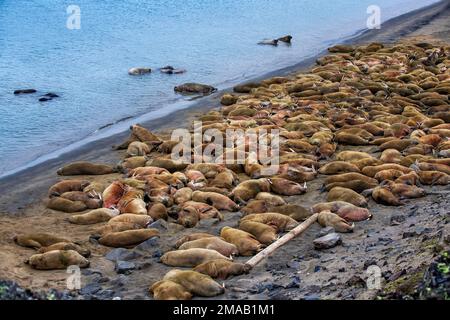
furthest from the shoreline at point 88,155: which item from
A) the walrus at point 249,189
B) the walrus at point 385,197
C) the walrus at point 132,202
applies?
the walrus at point 385,197

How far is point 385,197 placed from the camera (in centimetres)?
970

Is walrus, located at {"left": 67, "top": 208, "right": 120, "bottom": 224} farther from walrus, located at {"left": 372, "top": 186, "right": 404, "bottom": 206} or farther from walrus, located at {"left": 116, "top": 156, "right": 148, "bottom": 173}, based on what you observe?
walrus, located at {"left": 372, "top": 186, "right": 404, "bottom": 206}

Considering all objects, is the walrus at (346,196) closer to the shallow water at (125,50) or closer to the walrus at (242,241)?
the walrus at (242,241)

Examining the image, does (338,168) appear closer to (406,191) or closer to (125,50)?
(406,191)

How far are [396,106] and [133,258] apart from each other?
7.49 m

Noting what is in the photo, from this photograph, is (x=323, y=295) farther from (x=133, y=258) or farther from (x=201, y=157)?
(x=201, y=157)

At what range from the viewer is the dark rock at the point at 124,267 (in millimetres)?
8055

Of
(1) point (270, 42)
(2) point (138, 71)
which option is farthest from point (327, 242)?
(1) point (270, 42)

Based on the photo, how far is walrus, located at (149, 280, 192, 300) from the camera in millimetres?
7078

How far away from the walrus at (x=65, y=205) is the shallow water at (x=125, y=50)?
110 inches

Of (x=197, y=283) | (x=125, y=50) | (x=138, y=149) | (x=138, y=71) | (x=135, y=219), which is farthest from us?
(x=125, y=50)

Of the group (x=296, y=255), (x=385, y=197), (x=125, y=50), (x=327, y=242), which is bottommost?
(x=296, y=255)

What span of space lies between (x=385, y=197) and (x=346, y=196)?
512mm
